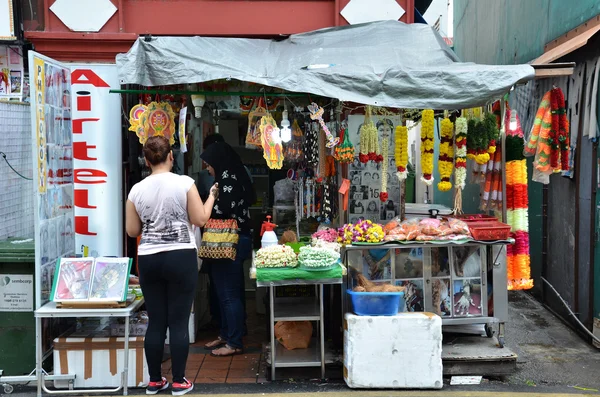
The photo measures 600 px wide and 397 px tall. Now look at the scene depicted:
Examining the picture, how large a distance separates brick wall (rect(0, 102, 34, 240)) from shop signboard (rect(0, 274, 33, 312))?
1.10 metres

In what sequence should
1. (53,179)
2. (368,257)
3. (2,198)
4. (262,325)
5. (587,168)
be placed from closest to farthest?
(53,179)
(368,257)
(2,198)
(587,168)
(262,325)

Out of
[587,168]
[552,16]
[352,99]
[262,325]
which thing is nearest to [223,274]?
[262,325]

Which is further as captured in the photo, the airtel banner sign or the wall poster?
the airtel banner sign

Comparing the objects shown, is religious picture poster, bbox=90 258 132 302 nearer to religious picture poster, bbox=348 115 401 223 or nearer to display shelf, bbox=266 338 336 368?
display shelf, bbox=266 338 336 368

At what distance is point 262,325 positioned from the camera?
24.0 feet

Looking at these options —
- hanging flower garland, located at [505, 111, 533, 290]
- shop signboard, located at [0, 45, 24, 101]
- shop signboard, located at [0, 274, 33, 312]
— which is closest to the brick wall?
shop signboard, located at [0, 45, 24, 101]

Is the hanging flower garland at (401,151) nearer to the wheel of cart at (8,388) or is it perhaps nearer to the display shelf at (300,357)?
the display shelf at (300,357)

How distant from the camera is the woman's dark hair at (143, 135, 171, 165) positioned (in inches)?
192

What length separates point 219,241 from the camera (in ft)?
19.2

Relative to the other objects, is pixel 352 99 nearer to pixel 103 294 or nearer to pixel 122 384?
pixel 103 294

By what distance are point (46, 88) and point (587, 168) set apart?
5422 millimetres

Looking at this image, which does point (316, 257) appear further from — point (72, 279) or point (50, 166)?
point (50, 166)

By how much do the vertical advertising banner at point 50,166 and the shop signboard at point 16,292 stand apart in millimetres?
188

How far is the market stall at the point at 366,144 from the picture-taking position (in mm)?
5348
